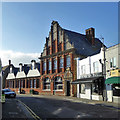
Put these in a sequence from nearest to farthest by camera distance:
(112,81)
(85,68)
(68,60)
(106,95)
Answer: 1. (112,81)
2. (106,95)
3. (85,68)
4. (68,60)

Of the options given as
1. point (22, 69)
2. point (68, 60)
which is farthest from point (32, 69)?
point (68, 60)

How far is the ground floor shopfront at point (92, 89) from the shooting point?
2441 cm

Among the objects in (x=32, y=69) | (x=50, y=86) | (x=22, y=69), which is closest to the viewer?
(x=50, y=86)

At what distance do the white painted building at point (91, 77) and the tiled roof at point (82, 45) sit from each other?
4164 mm

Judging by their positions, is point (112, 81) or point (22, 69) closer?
point (112, 81)

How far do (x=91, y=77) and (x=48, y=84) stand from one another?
15.2 m

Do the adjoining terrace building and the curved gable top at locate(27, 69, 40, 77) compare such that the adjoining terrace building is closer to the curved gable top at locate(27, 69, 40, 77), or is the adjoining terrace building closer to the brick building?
the brick building

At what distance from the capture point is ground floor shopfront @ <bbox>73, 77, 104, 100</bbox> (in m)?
24.4

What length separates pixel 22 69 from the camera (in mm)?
56406

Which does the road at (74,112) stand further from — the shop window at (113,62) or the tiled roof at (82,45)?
the tiled roof at (82,45)

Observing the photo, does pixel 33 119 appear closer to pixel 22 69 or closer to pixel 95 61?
pixel 95 61

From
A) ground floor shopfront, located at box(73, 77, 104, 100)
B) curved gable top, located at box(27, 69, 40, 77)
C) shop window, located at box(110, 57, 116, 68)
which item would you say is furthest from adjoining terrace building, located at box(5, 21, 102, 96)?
shop window, located at box(110, 57, 116, 68)

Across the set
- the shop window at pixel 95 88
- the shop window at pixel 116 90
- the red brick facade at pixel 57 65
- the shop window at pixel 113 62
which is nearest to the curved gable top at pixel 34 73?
the red brick facade at pixel 57 65

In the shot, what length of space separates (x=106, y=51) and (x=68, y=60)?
12.0 meters
